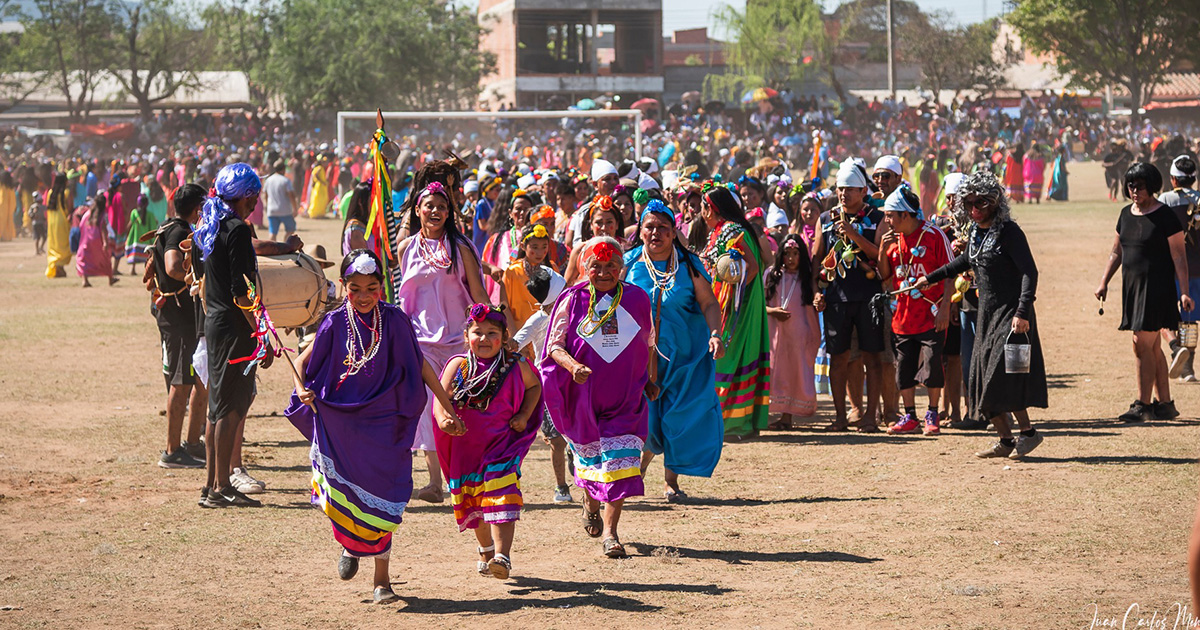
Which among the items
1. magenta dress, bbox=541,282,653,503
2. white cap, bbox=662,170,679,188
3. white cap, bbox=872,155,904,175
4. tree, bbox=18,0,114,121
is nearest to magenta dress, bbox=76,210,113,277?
white cap, bbox=662,170,679,188

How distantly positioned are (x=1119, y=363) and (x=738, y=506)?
20.9ft

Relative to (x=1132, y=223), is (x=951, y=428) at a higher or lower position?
lower

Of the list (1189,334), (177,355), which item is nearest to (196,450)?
(177,355)

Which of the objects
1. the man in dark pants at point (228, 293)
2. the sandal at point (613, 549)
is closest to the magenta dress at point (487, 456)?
the sandal at point (613, 549)

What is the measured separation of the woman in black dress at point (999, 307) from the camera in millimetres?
8578

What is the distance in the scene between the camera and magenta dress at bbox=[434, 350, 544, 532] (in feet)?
20.6

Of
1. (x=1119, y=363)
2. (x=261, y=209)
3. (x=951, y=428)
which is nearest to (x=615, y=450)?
(x=951, y=428)

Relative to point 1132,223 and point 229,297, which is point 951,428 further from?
point 229,297

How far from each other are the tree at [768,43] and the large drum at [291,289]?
64420mm

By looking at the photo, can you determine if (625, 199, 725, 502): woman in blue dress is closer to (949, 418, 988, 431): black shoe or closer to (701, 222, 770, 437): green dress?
(701, 222, 770, 437): green dress

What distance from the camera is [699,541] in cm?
719

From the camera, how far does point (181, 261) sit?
862cm

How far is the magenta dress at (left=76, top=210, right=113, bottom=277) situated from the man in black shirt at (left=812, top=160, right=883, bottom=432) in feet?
48.2

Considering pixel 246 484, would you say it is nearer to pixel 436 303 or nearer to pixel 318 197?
pixel 436 303
